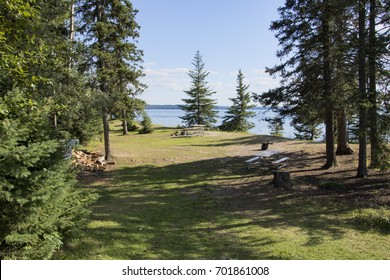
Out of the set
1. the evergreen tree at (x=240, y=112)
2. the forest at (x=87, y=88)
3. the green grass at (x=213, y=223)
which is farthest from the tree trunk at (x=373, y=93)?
the evergreen tree at (x=240, y=112)

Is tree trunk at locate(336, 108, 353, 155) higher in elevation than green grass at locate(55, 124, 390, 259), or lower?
higher

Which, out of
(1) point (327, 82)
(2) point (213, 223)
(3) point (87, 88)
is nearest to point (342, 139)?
(1) point (327, 82)

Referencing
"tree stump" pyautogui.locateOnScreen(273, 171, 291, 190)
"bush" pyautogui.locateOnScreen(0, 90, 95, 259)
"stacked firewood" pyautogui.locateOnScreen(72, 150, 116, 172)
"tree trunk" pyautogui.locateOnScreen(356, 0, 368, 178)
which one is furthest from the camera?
"stacked firewood" pyautogui.locateOnScreen(72, 150, 116, 172)

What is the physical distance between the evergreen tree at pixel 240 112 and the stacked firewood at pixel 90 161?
28.3 m

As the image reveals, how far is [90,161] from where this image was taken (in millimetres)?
14102

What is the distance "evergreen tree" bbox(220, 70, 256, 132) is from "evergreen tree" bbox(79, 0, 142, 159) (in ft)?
90.0

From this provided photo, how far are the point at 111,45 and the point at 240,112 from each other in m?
29.4

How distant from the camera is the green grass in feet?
18.3

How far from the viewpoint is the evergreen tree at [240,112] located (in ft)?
135

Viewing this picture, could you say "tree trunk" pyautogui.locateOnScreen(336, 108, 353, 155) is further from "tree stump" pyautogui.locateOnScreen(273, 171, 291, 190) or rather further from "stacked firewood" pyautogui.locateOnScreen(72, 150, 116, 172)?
"stacked firewood" pyautogui.locateOnScreen(72, 150, 116, 172)

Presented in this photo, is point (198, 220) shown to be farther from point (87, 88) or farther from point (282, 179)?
point (87, 88)

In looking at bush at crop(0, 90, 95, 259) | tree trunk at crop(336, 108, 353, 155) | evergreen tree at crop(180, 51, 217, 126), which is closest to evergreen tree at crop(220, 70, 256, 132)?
evergreen tree at crop(180, 51, 217, 126)

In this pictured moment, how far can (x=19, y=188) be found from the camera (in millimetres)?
4172

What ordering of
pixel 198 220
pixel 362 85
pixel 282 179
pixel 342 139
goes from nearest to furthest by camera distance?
1. pixel 198 220
2. pixel 362 85
3. pixel 282 179
4. pixel 342 139
